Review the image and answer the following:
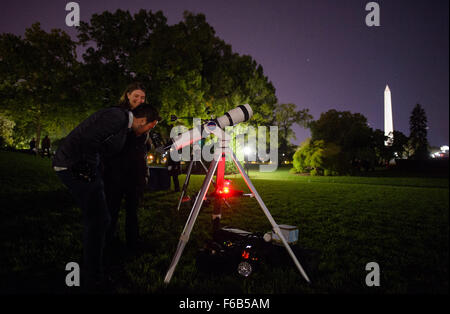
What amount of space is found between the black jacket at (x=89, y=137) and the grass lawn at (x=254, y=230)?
1366 millimetres

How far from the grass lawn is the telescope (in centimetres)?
156

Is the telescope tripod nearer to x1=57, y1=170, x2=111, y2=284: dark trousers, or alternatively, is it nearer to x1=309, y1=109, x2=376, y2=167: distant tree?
x1=57, y1=170, x2=111, y2=284: dark trousers

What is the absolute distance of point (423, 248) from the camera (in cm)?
370

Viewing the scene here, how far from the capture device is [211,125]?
2688 millimetres

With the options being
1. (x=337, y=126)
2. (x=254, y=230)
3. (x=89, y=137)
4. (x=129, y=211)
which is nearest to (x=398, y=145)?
(x=337, y=126)

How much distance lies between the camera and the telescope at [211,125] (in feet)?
8.92

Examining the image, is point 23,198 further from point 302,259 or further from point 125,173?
point 302,259

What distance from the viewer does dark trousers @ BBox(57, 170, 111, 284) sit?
7.41 feet

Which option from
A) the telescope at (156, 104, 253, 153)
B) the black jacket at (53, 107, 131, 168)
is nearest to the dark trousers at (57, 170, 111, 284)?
the black jacket at (53, 107, 131, 168)

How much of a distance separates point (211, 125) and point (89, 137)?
1.24 m

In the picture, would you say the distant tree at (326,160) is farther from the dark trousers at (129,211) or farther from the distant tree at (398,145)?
the dark trousers at (129,211)
